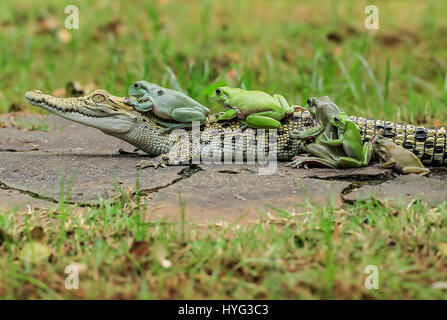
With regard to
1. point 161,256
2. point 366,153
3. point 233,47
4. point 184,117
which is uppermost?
point 233,47

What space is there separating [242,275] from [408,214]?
97 cm

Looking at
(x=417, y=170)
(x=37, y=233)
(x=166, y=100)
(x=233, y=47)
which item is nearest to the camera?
(x=37, y=233)

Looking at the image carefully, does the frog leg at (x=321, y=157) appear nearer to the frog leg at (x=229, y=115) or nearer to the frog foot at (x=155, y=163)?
the frog leg at (x=229, y=115)

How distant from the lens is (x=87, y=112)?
13.4 ft

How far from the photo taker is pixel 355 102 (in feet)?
20.0

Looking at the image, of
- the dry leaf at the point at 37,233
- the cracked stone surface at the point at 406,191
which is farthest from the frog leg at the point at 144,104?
the cracked stone surface at the point at 406,191

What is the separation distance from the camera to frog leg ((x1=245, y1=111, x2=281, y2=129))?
13.0ft

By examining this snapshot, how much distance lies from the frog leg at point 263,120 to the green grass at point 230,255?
3.37 ft

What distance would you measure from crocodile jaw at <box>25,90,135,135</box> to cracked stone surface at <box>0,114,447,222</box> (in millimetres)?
240

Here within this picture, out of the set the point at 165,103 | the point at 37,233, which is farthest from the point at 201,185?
the point at 37,233

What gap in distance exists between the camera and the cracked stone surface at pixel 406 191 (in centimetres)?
324

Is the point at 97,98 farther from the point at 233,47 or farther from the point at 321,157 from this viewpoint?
the point at 233,47

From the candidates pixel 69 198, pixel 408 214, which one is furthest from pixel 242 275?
pixel 69 198

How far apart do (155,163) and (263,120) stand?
784 millimetres
